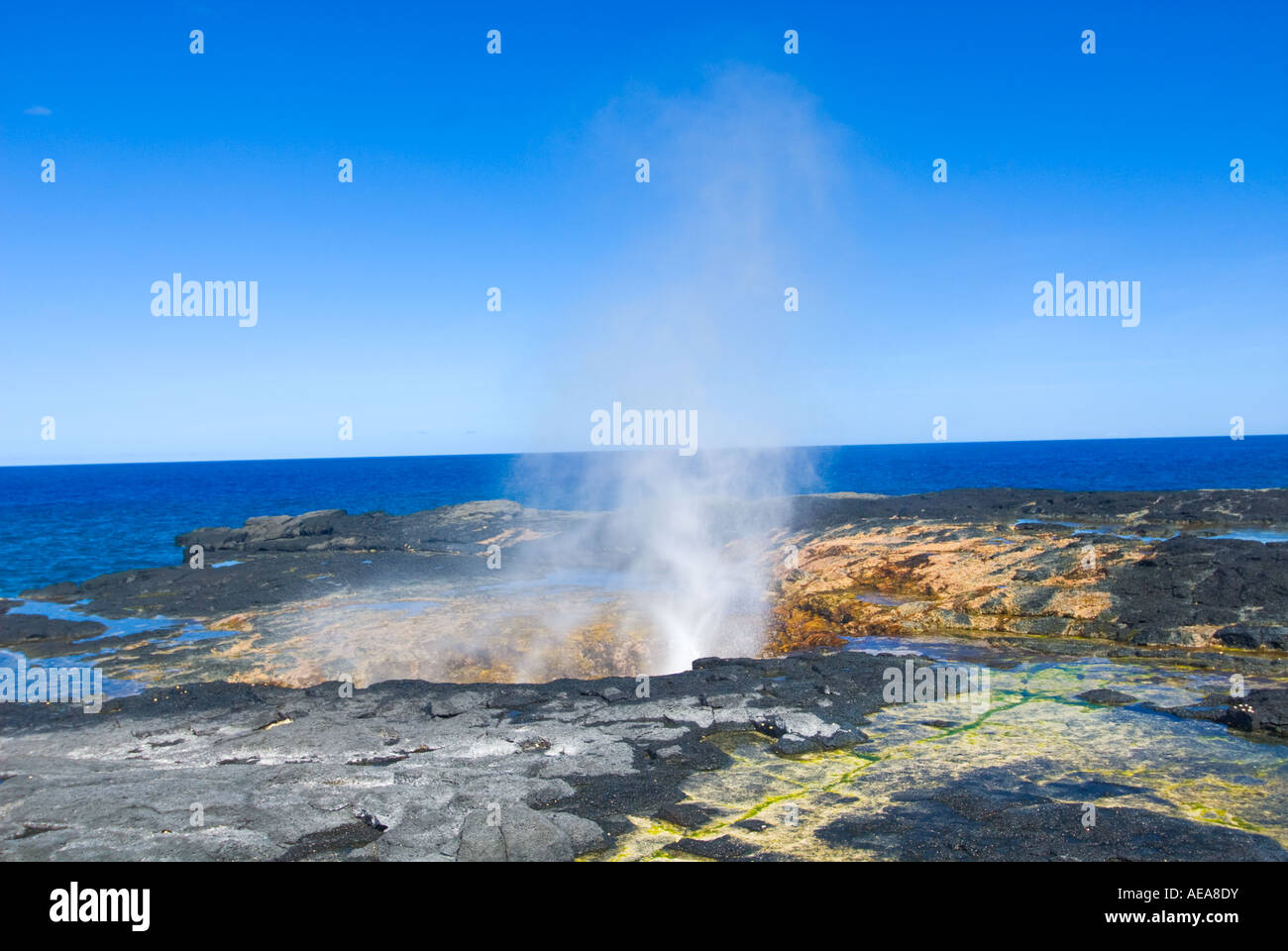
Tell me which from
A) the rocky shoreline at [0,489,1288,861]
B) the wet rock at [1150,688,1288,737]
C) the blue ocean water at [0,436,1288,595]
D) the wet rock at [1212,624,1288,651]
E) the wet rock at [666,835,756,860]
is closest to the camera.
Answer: the wet rock at [666,835,756,860]

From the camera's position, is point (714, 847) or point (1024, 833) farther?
point (1024, 833)

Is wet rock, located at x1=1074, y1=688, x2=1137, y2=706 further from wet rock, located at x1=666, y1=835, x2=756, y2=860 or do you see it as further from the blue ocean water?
the blue ocean water

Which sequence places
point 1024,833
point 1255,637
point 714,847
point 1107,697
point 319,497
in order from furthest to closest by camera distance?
point 319,497 < point 1255,637 < point 1107,697 < point 1024,833 < point 714,847

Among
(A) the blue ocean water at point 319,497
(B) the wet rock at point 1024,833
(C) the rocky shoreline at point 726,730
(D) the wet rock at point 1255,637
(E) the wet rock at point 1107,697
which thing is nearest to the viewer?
(B) the wet rock at point 1024,833

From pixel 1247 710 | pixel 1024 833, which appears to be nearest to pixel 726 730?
pixel 1024 833

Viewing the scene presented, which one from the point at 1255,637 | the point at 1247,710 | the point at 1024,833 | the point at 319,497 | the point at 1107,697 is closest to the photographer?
the point at 1024,833

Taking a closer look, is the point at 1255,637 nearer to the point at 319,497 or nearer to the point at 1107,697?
the point at 1107,697

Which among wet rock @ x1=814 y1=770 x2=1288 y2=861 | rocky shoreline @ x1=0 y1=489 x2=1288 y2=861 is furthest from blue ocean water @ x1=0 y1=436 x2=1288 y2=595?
wet rock @ x1=814 y1=770 x2=1288 y2=861

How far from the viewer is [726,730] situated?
13539 millimetres

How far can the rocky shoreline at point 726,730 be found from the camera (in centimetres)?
934

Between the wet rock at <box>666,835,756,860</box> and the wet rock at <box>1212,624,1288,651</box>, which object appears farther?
the wet rock at <box>1212,624,1288,651</box>

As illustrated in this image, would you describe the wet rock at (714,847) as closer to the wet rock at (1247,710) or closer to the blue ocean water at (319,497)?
the wet rock at (1247,710)

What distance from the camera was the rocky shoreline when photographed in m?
9.34

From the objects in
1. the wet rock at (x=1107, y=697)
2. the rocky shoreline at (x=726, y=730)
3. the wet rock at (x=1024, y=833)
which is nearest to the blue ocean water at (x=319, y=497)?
the rocky shoreline at (x=726, y=730)
